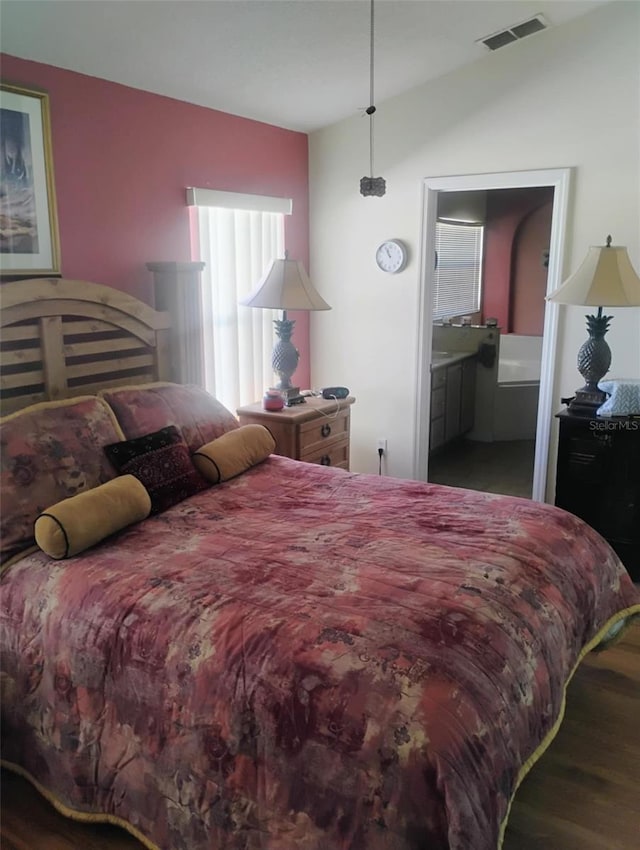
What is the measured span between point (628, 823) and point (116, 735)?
4.86 feet

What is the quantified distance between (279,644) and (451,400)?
156 inches

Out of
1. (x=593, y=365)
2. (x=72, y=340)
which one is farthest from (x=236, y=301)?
(x=593, y=365)

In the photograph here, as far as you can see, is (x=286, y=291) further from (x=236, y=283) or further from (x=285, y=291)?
(x=236, y=283)

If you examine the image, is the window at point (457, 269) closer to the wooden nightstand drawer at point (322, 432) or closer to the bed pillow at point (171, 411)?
the wooden nightstand drawer at point (322, 432)

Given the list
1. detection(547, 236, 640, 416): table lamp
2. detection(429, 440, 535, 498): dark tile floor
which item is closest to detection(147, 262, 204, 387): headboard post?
detection(547, 236, 640, 416): table lamp

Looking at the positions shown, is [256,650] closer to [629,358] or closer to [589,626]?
[589,626]

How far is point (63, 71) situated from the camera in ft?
9.08

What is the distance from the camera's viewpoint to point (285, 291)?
11.7 ft

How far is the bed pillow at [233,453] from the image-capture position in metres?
2.79

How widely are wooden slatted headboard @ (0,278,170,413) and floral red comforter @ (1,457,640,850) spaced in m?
0.83

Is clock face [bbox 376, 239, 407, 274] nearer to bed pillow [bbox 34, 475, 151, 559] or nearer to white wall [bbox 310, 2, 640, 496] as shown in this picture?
white wall [bbox 310, 2, 640, 496]

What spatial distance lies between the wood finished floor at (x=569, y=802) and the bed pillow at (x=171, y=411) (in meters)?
1.30

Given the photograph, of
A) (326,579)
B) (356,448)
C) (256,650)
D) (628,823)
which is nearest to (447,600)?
(326,579)

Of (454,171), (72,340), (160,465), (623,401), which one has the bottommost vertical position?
(160,465)
